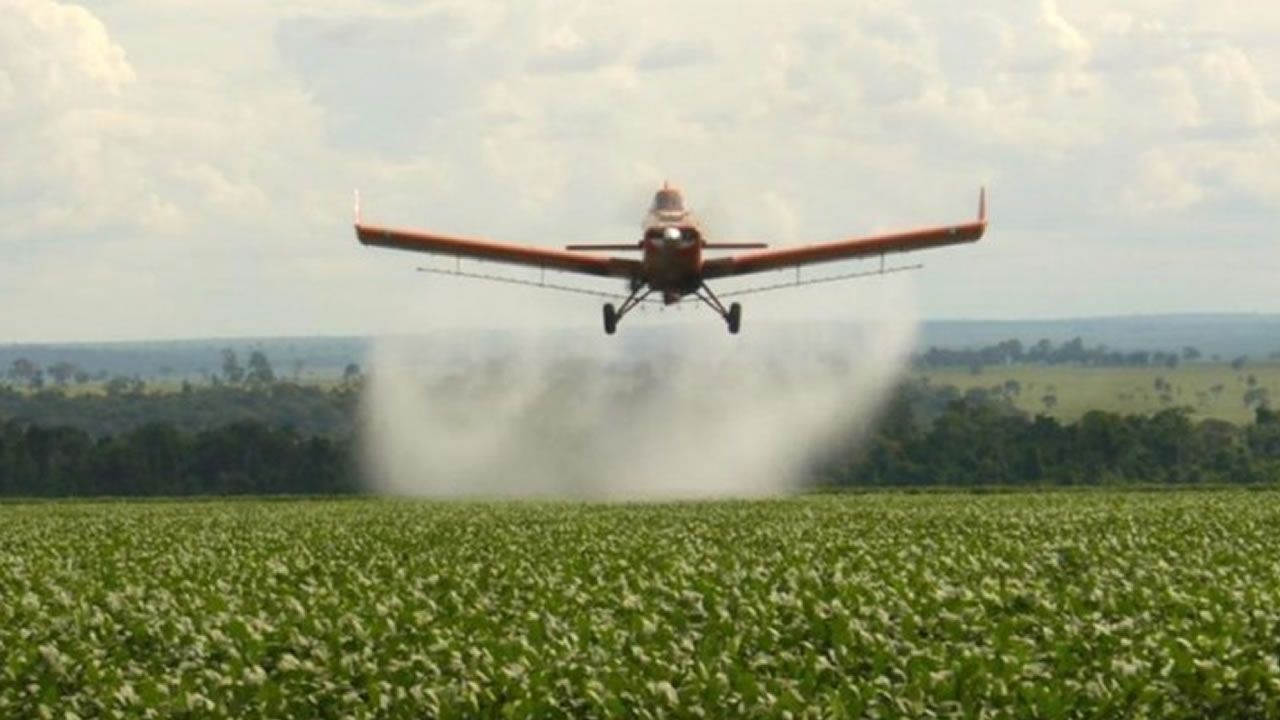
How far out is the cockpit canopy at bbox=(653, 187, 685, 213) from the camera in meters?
55.8

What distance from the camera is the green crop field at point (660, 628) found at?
17984 millimetres

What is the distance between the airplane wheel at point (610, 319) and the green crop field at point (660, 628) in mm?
17586

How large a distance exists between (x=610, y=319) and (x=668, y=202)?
17.6ft

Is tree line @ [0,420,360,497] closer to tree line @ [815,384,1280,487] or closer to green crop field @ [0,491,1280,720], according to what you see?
tree line @ [815,384,1280,487]

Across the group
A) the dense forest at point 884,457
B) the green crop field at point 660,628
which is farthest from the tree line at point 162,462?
the green crop field at point 660,628

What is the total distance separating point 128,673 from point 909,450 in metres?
102

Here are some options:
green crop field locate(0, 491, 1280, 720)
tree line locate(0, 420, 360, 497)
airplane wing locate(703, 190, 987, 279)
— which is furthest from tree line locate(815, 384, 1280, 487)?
green crop field locate(0, 491, 1280, 720)

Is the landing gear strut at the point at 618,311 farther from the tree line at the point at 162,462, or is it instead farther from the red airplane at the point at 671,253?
the tree line at the point at 162,462

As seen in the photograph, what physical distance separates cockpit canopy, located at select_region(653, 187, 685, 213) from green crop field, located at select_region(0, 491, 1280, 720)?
48.5 ft

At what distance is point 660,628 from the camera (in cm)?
2253

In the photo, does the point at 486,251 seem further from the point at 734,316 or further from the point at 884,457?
the point at 884,457

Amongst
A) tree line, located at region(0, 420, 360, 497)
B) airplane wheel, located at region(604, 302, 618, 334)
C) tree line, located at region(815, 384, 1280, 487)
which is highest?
airplane wheel, located at region(604, 302, 618, 334)

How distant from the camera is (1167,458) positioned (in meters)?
120

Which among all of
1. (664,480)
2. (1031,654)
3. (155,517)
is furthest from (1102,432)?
(1031,654)
